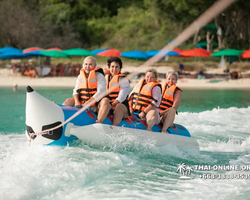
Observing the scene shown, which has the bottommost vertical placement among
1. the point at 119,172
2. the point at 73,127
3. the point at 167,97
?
the point at 119,172

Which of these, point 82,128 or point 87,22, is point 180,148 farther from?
point 87,22

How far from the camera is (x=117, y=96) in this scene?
4457 millimetres

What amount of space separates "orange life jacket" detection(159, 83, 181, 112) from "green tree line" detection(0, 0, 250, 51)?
50.2ft

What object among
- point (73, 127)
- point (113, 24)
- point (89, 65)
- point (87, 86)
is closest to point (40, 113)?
point (73, 127)

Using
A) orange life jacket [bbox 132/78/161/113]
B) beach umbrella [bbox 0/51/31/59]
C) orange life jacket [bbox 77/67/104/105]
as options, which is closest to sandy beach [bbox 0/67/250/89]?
beach umbrella [bbox 0/51/31/59]

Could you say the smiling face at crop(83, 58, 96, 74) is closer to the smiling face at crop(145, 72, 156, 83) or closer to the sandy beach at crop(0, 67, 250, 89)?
the smiling face at crop(145, 72, 156, 83)

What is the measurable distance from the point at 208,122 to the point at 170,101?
2887mm

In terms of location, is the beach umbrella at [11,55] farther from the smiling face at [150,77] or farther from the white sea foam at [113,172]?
the smiling face at [150,77]

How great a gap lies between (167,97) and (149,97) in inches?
17.6

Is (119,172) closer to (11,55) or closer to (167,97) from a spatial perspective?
(167,97)

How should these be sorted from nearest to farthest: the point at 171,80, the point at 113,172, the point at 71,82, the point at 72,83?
the point at 113,172 → the point at 171,80 → the point at 72,83 → the point at 71,82

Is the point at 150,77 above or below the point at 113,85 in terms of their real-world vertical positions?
above

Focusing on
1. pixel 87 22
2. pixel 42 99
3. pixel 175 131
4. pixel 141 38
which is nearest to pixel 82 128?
pixel 42 99

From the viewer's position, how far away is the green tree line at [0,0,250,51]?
71.6 ft
